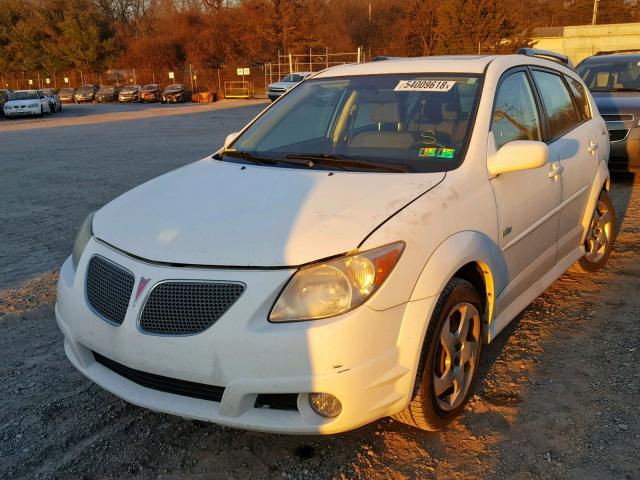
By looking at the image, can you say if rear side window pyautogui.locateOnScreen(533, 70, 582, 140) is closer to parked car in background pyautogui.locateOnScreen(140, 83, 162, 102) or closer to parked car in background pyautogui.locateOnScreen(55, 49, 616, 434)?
parked car in background pyautogui.locateOnScreen(55, 49, 616, 434)

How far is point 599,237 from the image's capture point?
16.2 feet

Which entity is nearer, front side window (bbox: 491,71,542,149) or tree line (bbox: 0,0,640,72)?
front side window (bbox: 491,71,542,149)

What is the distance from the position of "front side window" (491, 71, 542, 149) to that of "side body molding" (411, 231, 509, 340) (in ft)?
2.28

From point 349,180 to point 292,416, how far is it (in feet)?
4.09

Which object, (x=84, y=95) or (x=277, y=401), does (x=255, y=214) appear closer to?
(x=277, y=401)

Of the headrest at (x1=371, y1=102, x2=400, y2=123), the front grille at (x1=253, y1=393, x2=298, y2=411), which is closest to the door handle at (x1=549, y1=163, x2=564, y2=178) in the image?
the headrest at (x1=371, y1=102, x2=400, y2=123)

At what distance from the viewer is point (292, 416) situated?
2.34 metres

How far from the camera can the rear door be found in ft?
12.9

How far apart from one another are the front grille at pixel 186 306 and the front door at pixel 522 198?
155 centimetres

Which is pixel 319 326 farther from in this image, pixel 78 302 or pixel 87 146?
pixel 87 146

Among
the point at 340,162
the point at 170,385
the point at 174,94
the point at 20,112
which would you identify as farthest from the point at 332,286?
the point at 174,94

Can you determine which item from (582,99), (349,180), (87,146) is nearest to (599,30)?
(87,146)

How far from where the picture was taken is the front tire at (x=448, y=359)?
2564 mm

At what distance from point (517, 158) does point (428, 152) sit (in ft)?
1.55
